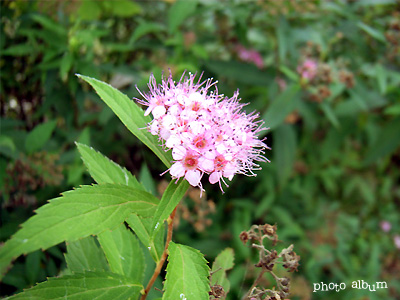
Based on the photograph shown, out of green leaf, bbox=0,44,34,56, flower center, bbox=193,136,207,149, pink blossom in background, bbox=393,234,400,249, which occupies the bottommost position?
flower center, bbox=193,136,207,149

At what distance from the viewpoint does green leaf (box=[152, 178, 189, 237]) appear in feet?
2.38

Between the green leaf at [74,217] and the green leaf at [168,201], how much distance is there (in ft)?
0.24

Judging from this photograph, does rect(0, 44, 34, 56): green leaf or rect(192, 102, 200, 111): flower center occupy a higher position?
rect(0, 44, 34, 56): green leaf

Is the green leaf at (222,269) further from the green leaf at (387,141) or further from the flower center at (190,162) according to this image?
the green leaf at (387,141)

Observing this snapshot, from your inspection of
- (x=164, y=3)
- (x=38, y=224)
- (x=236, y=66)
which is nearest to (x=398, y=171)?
(x=236, y=66)

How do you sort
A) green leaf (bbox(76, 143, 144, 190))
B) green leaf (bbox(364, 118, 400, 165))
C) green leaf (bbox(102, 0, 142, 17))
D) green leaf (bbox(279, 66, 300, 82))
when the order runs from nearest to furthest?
green leaf (bbox(76, 143, 144, 190))
green leaf (bbox(279, 66, 300, 82))
green leaf (bbox(102, 0, 142, 17))
green leaf (bbox(364, 118, 400, 165))

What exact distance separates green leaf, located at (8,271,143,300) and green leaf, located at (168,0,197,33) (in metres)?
1.49

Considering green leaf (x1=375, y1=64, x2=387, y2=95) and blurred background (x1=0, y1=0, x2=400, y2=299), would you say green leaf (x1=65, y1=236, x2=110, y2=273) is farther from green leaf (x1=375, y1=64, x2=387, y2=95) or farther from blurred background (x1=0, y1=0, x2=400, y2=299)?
green leaf (x1=375, y1=64, x2=387, y2=95)

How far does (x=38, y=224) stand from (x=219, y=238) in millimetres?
1551

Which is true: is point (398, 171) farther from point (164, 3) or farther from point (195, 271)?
point (195, 271)

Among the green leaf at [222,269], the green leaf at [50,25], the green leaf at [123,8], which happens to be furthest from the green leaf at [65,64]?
the green leaf at [222,269]

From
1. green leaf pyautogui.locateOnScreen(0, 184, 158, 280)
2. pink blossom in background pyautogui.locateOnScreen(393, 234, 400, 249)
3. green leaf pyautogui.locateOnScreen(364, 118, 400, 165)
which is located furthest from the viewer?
pink blossom in background pyautogui.locateOnScreen(393, 234, 400, 249)

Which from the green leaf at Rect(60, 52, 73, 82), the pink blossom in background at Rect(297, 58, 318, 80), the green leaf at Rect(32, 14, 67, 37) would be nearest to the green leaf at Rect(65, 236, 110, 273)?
the green leaf at Rect(60, 52, 73, 82)

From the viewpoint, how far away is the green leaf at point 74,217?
64 centimetres
